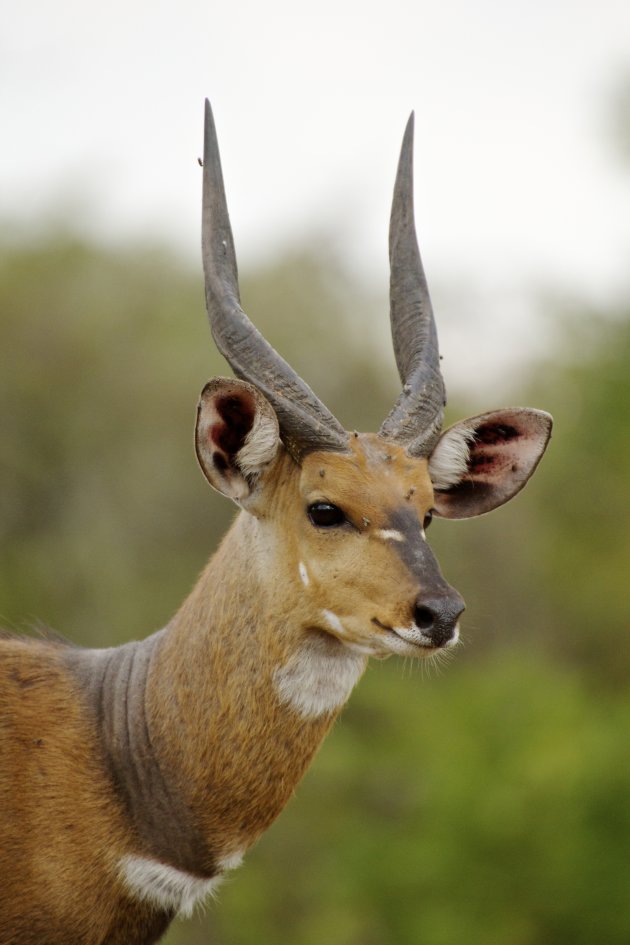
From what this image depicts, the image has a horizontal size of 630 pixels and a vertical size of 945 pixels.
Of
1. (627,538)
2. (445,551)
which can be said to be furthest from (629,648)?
(445,551)

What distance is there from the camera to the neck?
254 inches

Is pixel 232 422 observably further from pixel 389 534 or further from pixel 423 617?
pixel 423 617

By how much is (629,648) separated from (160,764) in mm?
28444

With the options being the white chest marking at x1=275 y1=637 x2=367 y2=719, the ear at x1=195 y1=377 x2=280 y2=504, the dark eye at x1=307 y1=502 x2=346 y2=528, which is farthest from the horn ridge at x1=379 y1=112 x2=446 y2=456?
the white chest marking at x1=275 y1=637 x2=367 y2=719

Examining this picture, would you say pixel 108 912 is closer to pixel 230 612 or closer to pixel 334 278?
pixel 230 612

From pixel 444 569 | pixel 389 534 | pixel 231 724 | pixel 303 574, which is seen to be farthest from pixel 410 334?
pixel 444 569

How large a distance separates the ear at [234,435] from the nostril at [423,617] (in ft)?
3.32

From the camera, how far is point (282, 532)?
21.8 feet

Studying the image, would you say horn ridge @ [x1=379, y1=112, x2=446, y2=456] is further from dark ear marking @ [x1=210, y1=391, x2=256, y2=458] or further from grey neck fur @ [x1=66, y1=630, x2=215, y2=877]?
grey neck fur @ [x1=66, y1=630, x2=215, y2=877]

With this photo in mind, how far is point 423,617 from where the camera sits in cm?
613

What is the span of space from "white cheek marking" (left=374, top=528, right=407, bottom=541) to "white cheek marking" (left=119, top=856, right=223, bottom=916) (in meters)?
1.70

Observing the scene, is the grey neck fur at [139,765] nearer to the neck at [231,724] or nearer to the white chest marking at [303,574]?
Answer: the neck at [231,724]

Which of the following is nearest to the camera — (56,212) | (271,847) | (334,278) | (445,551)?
(271,847)

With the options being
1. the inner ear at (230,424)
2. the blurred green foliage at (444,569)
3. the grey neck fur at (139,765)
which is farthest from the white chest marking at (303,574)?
the blurred green foliage at (444,569)
